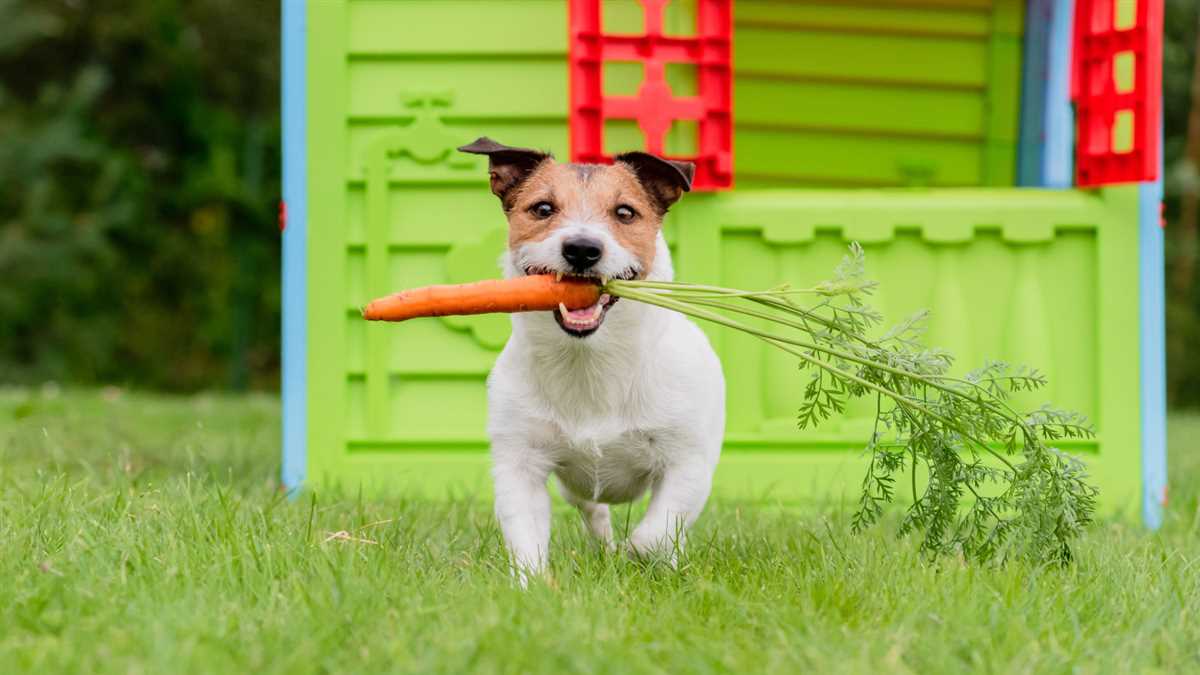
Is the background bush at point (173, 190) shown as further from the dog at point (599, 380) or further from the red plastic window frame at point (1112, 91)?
the dog at point (599, 380)

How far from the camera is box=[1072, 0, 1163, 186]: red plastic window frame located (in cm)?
481

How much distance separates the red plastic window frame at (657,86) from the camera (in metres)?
4.78

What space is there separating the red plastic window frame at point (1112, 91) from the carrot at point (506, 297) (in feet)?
8.48

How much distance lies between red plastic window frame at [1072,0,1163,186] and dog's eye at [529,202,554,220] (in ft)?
8.34

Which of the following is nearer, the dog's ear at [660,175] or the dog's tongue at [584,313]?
the dog's tongue at [584,313]

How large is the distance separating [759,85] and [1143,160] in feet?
10.2

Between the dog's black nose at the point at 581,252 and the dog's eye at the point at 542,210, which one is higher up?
the dog's eye at the point at 542,210

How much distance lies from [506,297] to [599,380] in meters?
0.39

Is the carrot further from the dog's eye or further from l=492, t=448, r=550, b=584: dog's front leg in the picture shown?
l=492, t=448, r=550, b=584: dog's front leg

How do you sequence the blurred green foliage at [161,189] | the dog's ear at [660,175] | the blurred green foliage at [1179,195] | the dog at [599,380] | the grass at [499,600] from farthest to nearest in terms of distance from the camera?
the blurred green foliage at [1179,195]
the blurred green foliage at [161,189]
the dog's ear at [660,175]
the dog at [599,380]
the grass at [499,600]

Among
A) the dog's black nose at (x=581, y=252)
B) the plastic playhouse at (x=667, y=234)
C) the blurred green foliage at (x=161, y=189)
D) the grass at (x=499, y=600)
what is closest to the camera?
the grass at (x=499, y=600)

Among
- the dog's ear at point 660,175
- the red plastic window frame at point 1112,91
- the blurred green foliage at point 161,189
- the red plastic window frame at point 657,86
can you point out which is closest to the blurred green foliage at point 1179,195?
the red plastic window frame at point 1112,91

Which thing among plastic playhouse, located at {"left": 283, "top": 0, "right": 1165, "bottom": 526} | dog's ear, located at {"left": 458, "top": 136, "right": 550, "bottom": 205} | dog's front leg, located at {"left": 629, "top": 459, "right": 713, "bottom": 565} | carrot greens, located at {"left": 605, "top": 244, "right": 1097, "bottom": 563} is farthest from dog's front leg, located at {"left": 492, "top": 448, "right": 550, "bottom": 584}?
A: plastic playhouse, located at {"left": 283, "top": 0, "right": 1165, "bottom": 526}

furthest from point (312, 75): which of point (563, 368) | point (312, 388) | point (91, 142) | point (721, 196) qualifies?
point (91, 142)
